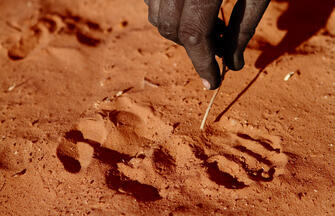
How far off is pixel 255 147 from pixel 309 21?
1.52 meters

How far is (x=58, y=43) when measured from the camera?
9.61 ft

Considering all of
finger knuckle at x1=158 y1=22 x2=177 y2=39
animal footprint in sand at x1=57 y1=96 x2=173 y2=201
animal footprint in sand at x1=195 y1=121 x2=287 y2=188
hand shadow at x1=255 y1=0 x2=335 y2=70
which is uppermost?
finger knuckle at x1=158 y1=22 x2=177 y2=39

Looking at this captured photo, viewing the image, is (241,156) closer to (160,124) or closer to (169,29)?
(160,124)

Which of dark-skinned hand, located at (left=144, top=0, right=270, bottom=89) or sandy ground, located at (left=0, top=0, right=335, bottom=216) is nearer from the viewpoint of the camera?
dark-skinned hand, located at (left=144, top=0, right=270, bottom=89)

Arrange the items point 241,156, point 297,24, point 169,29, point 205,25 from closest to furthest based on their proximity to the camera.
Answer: point 205,25 < point 169,29 < point 241,156 < point 297,24

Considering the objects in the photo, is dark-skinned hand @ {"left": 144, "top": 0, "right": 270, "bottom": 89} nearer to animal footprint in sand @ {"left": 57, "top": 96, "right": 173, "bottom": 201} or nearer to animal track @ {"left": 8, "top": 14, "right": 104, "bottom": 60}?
animal footprint in sand @ {"left": 57, "top": 96, "right": 173, "bottom": 201}

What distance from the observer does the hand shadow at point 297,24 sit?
2.58 m

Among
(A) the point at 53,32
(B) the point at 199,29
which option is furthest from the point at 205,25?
(A) the point at 53,32

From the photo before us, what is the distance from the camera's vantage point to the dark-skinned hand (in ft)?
5.14

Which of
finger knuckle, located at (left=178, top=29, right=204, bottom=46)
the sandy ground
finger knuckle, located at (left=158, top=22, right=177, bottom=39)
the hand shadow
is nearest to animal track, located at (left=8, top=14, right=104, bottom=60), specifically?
the sandy ground

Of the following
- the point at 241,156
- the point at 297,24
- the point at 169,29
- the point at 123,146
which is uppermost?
the point at 169,29

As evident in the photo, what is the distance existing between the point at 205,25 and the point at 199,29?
0.04m

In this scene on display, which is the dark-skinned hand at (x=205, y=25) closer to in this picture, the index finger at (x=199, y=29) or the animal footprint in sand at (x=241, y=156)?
→ the index finger at (x=199, y=29)

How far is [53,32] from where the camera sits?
3.05 meters
